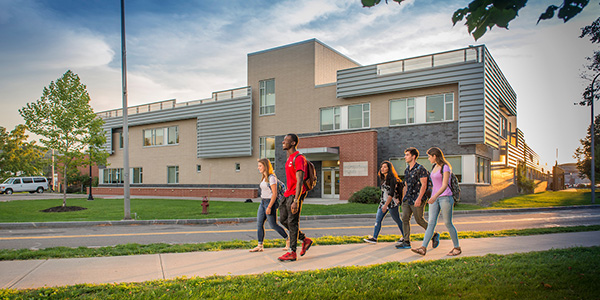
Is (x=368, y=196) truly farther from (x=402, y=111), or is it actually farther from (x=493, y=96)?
(x=493, y=96)

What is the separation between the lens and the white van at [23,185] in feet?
145

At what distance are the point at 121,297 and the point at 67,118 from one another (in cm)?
1700

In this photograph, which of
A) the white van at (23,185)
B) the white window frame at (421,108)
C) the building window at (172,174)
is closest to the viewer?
the white window frame at (421,108)

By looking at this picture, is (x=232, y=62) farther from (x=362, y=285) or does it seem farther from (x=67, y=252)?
(x=362, y=285)

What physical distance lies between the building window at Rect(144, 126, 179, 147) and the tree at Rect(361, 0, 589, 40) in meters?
34.8

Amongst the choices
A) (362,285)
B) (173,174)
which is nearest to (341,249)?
(362,285)

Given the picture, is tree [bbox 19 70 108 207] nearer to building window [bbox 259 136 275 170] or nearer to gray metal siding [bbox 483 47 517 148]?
building window [bbox 259 136 275 170]

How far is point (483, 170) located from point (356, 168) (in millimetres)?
7362

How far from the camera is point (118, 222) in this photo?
13.7m

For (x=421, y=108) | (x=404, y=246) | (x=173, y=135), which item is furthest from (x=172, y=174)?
(x=404, y=246)

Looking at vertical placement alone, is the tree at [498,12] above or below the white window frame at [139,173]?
above

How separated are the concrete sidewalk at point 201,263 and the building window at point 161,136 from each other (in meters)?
31.3

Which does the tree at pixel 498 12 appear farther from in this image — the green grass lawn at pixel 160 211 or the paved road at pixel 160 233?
the green grass lawn at pixel 160 211

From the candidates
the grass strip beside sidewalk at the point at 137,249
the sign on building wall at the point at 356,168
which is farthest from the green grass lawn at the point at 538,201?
the grass strip beside sidewalk at the point at 137,249
